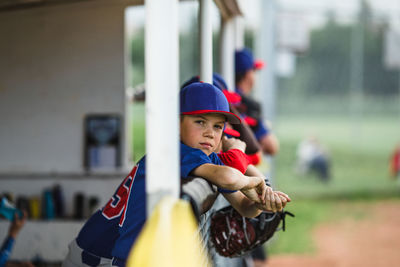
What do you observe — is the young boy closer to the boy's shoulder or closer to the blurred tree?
the boy's shoulder

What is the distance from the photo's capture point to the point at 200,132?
1803 mm

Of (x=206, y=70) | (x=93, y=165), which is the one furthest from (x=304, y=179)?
(x=206, y=70)

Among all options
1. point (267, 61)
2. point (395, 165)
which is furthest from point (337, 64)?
point (267, 61)

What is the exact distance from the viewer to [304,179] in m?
10.4

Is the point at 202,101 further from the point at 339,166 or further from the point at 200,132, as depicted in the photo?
the point at 339,166

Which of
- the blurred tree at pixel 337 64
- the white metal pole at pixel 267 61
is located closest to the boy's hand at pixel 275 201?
the white metal pole at pixel 267 61

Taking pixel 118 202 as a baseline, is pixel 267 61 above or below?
above

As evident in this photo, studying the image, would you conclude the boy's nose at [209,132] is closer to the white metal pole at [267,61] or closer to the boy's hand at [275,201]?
the boy's hand at [275,201]

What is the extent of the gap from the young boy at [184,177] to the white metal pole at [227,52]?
1942 millimetres

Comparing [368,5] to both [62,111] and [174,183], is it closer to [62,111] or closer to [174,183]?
[62,111]

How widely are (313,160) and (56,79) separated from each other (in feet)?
24.7

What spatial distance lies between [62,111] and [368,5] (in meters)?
9.01

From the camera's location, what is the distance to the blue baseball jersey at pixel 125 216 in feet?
5.41

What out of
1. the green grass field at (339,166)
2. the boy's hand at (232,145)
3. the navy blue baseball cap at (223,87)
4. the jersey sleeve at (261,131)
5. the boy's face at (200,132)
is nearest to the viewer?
the boy's face at (200,132)
